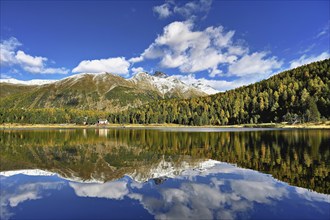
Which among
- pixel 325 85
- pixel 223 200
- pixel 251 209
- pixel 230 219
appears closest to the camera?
pixel 230 219

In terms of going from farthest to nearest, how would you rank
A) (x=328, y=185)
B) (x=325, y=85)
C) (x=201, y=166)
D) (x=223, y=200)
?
(x=325, y=85) → (x=201, y=166) → (x=328, y=185) → (x=223, y=200)

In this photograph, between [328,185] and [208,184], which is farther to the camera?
[208,184]

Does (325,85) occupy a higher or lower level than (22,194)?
higher

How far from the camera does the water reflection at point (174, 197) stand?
53.0 ft

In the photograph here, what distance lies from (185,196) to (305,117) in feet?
606

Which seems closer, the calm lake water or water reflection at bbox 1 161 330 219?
water reflection at bbox 1 161 330 219

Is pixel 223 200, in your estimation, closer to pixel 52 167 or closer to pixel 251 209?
pixel 251 209

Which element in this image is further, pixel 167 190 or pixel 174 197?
pixel 167 190

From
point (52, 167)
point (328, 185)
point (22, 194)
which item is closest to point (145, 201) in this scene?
point (22, 194)

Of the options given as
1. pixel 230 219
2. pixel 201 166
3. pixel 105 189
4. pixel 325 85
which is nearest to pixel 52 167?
pixel 105 189

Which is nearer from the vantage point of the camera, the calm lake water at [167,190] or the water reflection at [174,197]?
the water reflection at [174,197]

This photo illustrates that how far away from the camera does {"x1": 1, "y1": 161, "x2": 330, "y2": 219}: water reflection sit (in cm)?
1616

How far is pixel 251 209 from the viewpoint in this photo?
1678 cm

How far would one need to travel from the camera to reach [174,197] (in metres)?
19.8
